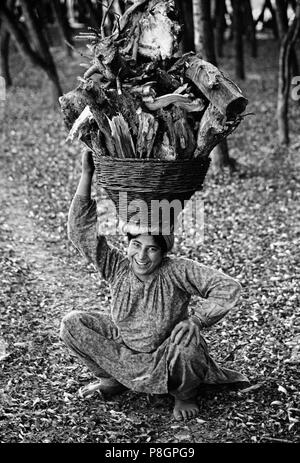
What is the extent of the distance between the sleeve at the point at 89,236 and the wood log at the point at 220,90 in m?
1.05

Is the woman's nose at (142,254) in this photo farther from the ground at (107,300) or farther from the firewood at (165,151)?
the ground at (107,300)

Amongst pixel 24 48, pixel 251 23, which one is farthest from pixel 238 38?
pixel 24 48

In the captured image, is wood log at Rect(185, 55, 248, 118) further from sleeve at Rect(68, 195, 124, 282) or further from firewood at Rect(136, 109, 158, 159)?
sleeve at Rect(68, 195, 124, 282)

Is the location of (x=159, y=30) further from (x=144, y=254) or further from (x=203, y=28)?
(x=203, y=28)

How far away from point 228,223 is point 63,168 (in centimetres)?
410

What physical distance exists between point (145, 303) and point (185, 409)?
2.28 ft

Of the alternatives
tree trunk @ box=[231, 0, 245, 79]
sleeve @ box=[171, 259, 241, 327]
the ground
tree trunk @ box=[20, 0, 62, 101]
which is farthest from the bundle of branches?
tree trunk @ box=[231, 0, 245, 79]

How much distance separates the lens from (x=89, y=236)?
15.2 feet

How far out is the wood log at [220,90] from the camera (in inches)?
156

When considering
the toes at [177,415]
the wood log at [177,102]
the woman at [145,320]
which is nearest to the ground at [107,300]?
the toes at [177,415]
